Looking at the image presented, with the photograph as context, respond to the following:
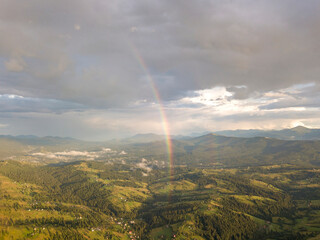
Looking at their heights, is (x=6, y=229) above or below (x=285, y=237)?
above

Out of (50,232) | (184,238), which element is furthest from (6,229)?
(184,238)

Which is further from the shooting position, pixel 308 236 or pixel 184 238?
pixel 184 238

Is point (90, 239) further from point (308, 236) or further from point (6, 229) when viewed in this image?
point (308, 236)

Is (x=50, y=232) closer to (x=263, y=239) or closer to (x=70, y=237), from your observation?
(x=70, y=237)

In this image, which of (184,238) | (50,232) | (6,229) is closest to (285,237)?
(184,238)

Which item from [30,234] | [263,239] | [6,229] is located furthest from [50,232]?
[263,239]

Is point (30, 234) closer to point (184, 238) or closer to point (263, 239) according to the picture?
point (184, 238)
